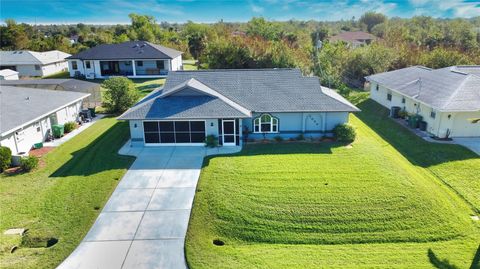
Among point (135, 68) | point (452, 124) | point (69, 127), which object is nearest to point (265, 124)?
point (452, 124)

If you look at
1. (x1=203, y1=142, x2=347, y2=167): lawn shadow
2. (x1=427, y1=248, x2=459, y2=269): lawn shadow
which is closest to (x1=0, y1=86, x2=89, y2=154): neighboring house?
(x1=203, y1=142, x2=347, y2=167): lawn shadow

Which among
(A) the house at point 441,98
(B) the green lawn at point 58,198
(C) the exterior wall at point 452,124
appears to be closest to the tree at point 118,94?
(B) the green lawn at point 58,198

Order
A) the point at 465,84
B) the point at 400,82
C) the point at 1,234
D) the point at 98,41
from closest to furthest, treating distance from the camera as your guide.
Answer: the point at 1,234, the point at 465,84, the point at 400,82, the point at 98,41

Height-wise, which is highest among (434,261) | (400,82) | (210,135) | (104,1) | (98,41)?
(104,1)

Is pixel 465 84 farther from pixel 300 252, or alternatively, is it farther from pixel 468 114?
pixel 300 252

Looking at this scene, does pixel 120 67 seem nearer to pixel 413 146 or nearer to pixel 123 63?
pixel 123 63

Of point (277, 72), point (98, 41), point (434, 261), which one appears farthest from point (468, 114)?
point (98, 41)
